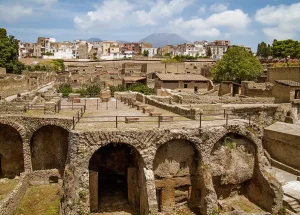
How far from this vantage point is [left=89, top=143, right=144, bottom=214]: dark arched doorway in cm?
1703

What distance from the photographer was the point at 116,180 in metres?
21.1

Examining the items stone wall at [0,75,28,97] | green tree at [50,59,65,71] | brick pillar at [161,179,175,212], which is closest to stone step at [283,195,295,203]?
brick pillar at [161,179,175,212]

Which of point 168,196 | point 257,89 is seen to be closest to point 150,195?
point 168,196

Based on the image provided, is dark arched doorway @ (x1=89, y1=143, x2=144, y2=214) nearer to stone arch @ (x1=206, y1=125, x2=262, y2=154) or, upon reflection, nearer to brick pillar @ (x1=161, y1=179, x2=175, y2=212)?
brick pillar @ (x1=161, y1=179, x2=175, y2=212)

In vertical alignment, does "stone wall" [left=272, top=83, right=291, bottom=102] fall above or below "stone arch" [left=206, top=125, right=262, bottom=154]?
above

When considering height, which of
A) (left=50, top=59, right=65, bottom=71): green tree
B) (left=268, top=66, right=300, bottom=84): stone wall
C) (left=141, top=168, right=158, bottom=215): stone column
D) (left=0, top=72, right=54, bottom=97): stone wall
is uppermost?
(left=50, top=59, right=65, bottom=71): green tree

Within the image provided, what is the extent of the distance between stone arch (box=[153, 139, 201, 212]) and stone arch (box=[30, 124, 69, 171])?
7.89m

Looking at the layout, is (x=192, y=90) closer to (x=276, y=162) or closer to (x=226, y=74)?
(x=226, y=74)

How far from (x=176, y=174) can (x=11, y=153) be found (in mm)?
12498

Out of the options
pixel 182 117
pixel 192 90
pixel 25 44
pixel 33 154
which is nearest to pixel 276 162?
pixel 182 117

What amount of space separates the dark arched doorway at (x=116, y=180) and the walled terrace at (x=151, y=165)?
0.06 m

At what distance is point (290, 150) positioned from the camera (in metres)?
22.3

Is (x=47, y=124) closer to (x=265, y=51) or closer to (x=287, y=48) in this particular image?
(x=287, y=48)

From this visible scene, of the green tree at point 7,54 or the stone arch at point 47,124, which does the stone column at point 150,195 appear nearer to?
the stone arch at point 47,124
